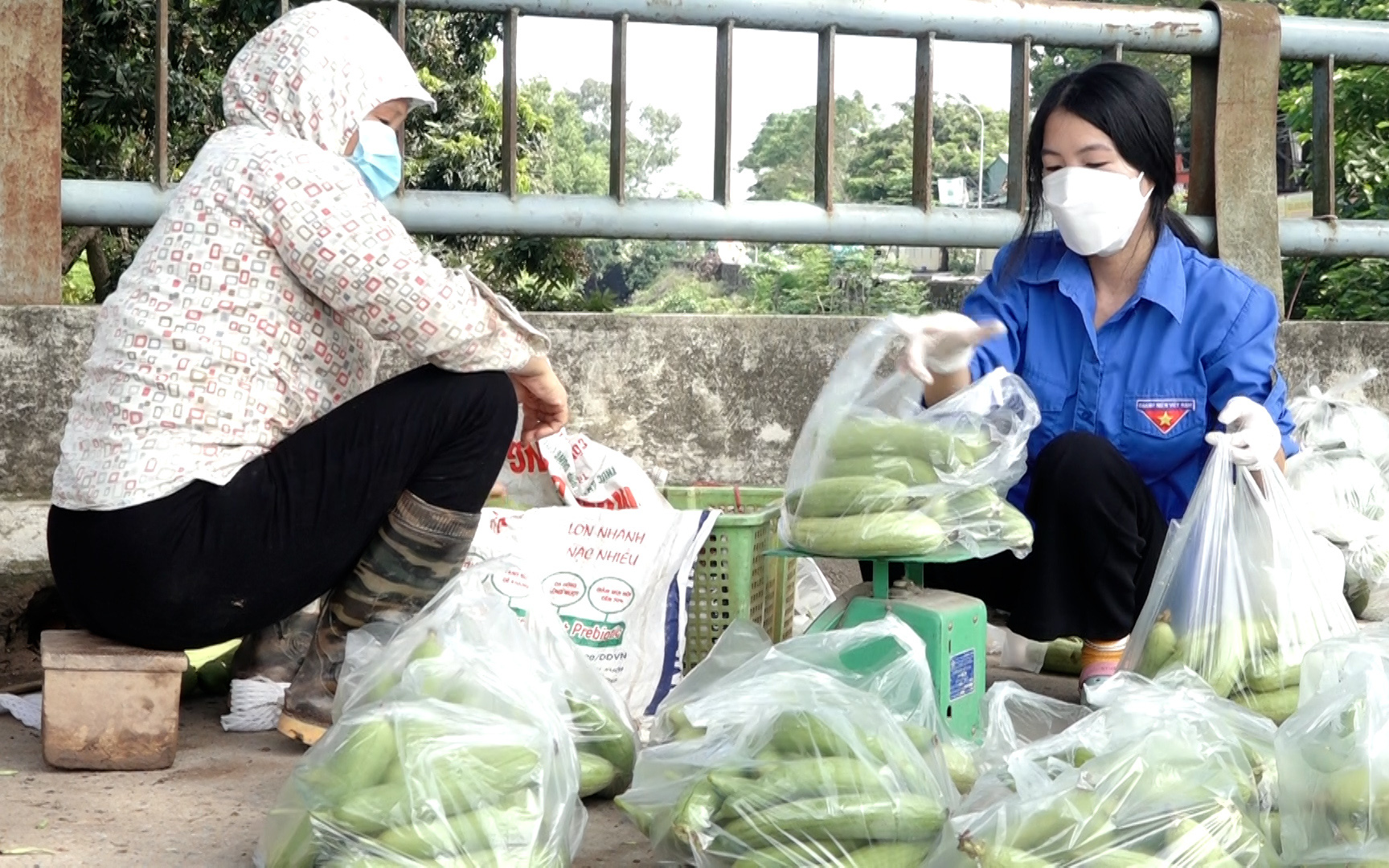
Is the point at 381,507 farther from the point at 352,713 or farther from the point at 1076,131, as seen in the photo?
the point at 1076,131

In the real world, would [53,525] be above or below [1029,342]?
below

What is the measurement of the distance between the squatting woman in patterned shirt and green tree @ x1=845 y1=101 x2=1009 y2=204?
→ 34.2 metres

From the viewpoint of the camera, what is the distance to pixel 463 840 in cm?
186

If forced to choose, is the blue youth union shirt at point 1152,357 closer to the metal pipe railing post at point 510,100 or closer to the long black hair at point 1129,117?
the long black hair at point 1129,117

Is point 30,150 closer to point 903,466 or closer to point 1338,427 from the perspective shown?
point 903,466

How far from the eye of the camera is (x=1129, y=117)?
2965 millimetres

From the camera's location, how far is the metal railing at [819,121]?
3758 mm

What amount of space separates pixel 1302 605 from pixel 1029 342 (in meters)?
0.84

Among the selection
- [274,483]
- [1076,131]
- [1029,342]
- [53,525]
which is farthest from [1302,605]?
[53,525]

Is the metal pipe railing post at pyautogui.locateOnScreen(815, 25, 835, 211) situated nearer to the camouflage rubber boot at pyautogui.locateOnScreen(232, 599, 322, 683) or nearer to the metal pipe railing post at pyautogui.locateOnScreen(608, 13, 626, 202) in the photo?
the metal pipe railing post at pyautogui.locateOnScreen(608, 13, 626, 202)

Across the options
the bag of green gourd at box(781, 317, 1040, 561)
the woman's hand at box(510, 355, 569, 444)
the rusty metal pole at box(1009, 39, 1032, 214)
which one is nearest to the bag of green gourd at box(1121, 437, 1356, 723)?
the bag of green gourd at box(781, 317, 1040, 561)

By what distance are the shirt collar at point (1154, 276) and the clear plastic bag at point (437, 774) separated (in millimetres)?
1507

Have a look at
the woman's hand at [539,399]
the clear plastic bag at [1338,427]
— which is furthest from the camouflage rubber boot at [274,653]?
the clear plastic bag at [1338,427]

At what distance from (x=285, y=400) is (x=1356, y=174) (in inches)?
324
